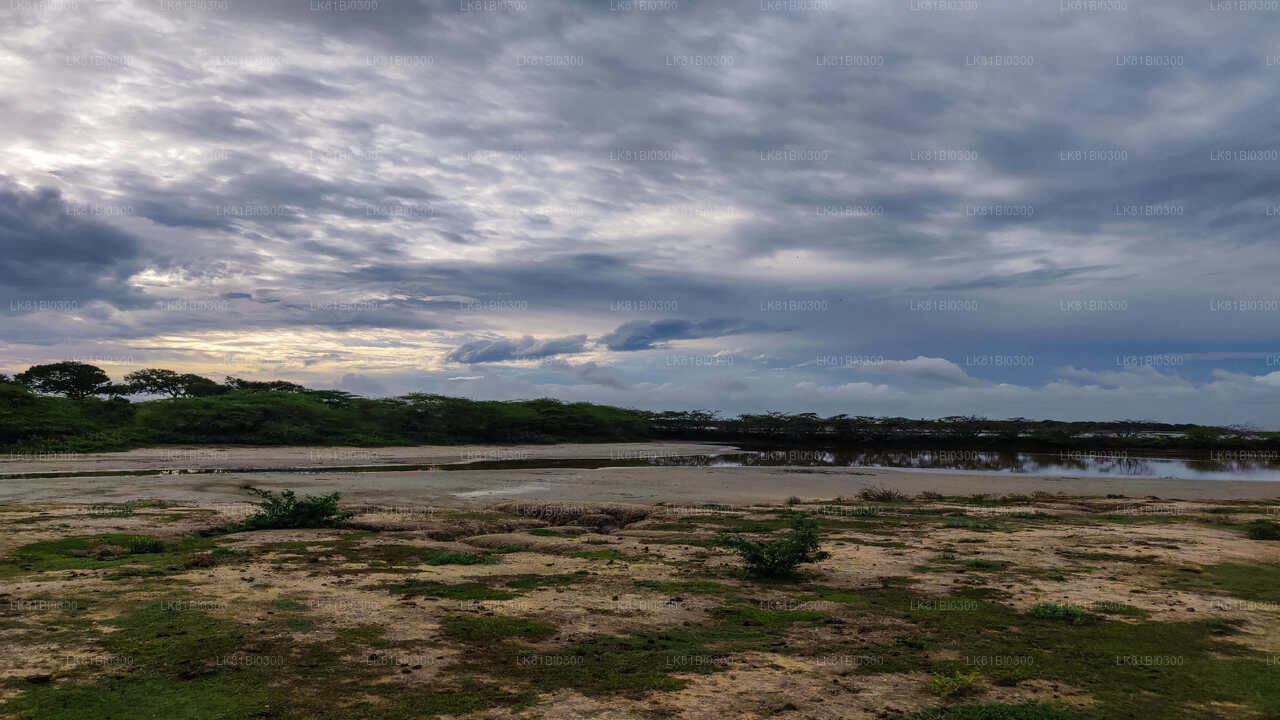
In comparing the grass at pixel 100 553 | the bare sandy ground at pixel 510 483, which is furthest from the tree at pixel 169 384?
the grass at pixel 100 553

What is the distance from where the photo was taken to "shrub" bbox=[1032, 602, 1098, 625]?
31.4ft

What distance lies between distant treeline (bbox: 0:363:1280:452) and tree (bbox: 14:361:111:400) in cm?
13

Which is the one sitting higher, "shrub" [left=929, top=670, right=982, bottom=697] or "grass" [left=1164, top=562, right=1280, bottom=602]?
"shrub" [left=929, top=670, right=982, bottom=697]

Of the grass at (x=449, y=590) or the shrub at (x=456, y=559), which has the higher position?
the grass at (x=449, y=590)

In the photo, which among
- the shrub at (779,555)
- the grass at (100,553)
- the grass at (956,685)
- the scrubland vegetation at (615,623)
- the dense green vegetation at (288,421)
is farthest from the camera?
the dense green vegetation at (288,421)

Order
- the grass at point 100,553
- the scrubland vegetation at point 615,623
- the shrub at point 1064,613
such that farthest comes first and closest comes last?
1. the grass at point 100,553
2. the shrub at point 1064,613
3. the scrubland vegetation at point 615,623

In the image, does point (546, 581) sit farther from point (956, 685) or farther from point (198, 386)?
point (198, 386)

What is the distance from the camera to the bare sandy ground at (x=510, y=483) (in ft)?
89.1

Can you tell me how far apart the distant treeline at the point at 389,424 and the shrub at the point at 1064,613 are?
196 ft

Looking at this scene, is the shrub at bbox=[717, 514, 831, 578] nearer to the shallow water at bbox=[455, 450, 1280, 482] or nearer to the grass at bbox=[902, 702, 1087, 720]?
the grass at bbox=[902, 702, 1087, 720]

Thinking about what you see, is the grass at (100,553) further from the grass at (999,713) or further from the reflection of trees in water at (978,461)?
the reflection of trees in water at (978,461)

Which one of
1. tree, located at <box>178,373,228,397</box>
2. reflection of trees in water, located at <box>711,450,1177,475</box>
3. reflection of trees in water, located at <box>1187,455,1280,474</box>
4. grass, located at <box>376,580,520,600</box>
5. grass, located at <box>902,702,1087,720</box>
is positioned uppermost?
tree, located at <box>178,373,228,397</box>

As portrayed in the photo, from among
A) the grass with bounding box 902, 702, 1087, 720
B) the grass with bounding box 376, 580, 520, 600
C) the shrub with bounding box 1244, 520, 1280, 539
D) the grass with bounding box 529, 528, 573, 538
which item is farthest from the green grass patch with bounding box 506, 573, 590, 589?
the shrub with bounding box 1244, 520, 1280, 539

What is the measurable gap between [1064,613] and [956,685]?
420 centimetres
